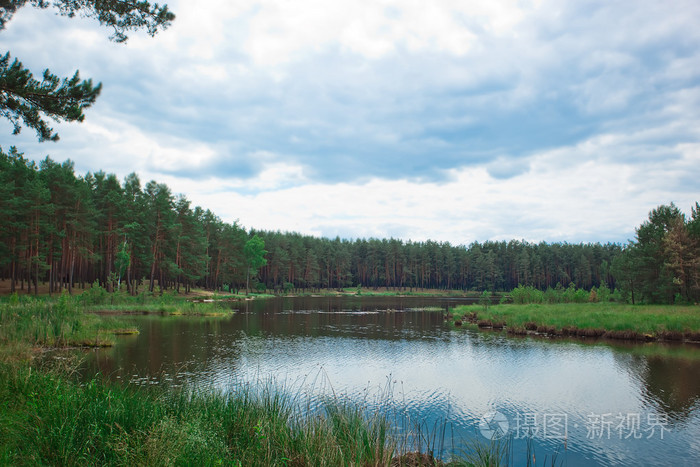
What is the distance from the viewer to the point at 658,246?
47.1m

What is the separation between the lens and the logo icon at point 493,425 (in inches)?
433

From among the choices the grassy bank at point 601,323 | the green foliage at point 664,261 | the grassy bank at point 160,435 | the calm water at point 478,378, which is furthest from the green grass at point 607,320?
the grassy bank at point 160,435

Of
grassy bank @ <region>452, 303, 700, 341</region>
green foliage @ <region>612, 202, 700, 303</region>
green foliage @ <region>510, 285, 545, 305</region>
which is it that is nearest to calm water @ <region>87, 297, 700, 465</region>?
grassy bank @ <region>452, 303, 700, 341</region>

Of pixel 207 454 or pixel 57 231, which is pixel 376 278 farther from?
pixel 207 454

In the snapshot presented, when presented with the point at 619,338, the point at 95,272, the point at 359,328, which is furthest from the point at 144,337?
the point at 95,272

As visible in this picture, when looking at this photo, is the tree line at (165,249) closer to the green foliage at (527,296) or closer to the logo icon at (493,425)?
the green foliage at (527,296)

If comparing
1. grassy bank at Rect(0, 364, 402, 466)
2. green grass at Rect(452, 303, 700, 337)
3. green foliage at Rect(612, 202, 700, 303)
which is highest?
green foliage at Rect(612, 202, 700, 303)

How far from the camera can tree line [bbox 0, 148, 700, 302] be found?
44.4 m

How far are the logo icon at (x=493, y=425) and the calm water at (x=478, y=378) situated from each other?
1.3 inches

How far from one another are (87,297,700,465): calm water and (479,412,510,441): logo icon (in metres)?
0.03

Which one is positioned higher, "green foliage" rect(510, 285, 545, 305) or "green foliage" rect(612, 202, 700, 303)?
"green foliage" rect(612, 202, 700, 303)

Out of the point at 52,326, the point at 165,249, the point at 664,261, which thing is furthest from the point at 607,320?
the point at 165,249

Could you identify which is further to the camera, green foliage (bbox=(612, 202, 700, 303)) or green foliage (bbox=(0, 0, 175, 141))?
green foliage (bbox=(612, 202, 700, 303))

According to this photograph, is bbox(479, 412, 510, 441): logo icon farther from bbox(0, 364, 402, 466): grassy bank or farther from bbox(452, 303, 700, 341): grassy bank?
bbox(452, 303, 700, 341): grassy bank
